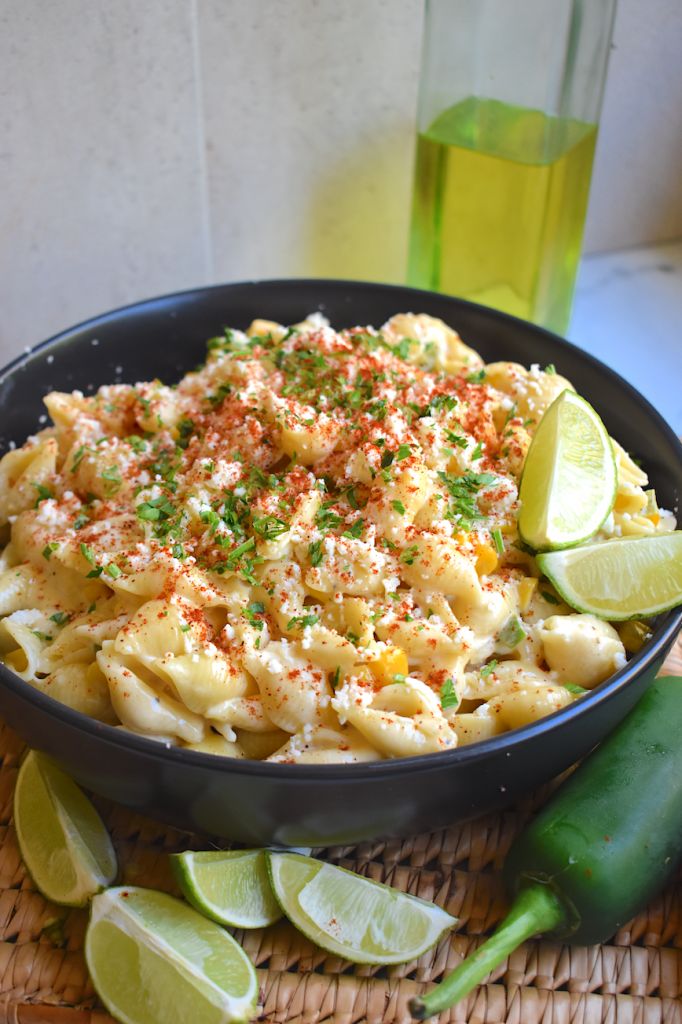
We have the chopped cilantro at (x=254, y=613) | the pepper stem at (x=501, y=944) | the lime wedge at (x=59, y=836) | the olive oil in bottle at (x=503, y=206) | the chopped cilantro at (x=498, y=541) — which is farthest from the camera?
the olive oil in bottle at (x=503, y=206)

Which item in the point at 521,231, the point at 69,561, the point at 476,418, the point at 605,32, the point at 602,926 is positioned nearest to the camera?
the point at 602,926

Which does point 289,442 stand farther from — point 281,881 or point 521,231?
point 521,231

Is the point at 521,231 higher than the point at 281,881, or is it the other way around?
the point at 521,231

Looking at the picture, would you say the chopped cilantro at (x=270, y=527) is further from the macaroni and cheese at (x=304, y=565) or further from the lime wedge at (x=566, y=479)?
the lime wedge at (x=566, y=479)

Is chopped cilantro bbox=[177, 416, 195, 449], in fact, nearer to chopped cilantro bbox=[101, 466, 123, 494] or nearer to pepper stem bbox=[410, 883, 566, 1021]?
chopped cilantro bbox=[101, 466, 123, 494]

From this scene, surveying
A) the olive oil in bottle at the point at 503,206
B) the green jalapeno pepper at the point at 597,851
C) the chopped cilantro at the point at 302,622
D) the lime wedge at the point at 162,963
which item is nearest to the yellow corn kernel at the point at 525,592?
the green jalapeno pepper at the point at 597,851

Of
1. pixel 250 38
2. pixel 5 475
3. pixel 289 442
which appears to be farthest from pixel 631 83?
pixel 5 475

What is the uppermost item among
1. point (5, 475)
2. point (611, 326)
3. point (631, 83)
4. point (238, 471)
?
point (631, 83)
